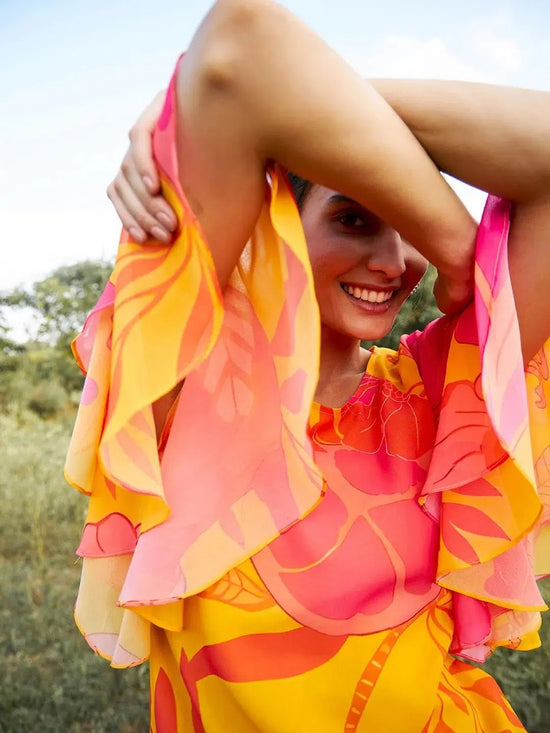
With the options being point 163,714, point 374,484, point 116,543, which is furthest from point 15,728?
point 374,484

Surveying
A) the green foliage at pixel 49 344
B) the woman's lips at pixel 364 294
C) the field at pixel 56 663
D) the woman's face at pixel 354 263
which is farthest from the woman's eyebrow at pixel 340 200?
the green foliage at pixel 49 344

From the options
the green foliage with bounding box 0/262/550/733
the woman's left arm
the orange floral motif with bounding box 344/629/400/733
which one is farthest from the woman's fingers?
the green foliage with bounding box 0/262/550/733

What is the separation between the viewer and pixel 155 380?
2.43ft

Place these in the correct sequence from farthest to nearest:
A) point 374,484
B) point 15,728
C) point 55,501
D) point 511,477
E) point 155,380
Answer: point 55,501 → point 15,728 → point 374,484 → point 511,477 → point 155,380

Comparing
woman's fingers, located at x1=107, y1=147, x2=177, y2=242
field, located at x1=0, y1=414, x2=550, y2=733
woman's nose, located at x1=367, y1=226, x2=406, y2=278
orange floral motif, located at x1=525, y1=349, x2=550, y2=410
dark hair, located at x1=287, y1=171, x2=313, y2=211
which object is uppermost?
dark hair, located at x1=287, y1=171, x2=313, y2=211

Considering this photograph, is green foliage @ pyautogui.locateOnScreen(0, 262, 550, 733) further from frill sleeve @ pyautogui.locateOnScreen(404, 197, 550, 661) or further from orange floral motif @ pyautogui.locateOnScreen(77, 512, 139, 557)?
orange floral motif @ pyautogui.locateOnScreen(77, 512, 139, 557)

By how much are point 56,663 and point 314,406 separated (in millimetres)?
1932

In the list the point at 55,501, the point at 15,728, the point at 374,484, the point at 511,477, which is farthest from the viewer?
the point at 55,501

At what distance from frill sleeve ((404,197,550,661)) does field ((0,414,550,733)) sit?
145 centimetres

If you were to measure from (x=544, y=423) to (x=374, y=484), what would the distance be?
0.84 ft

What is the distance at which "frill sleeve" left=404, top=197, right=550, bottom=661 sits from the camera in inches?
28.6

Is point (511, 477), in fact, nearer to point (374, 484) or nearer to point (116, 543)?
point (374, 484)

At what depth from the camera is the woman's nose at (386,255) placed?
0.95 m

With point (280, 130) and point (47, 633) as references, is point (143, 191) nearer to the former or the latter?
point (280, 130)
